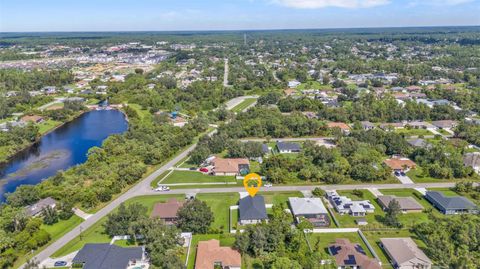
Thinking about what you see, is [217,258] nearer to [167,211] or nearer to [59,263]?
[167,211]

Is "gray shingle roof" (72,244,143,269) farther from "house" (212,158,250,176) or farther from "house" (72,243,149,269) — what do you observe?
"house" (212,158,250,176)

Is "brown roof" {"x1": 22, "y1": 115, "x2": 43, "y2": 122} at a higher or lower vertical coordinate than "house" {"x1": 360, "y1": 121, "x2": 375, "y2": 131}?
higher

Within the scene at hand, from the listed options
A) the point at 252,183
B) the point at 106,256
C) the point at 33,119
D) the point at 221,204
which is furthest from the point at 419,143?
the point at 33,119

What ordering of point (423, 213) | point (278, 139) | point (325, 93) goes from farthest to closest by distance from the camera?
point (325, 93), point (278, 139), point (423, 213)

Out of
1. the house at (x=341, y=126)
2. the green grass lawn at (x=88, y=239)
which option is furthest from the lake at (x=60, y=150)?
the house at (x=341, y=126)

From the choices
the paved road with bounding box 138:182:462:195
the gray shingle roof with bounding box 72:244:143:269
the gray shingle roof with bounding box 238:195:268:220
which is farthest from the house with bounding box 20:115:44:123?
the gray shingle roof with bounding box 238:195:268:220

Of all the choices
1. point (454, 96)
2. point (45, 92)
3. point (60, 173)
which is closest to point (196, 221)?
point (60, 173)

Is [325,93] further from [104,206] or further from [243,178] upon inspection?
[104,206]

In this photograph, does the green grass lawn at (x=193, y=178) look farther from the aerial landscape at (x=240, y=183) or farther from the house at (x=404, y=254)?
the house at (x=404, y=254)
